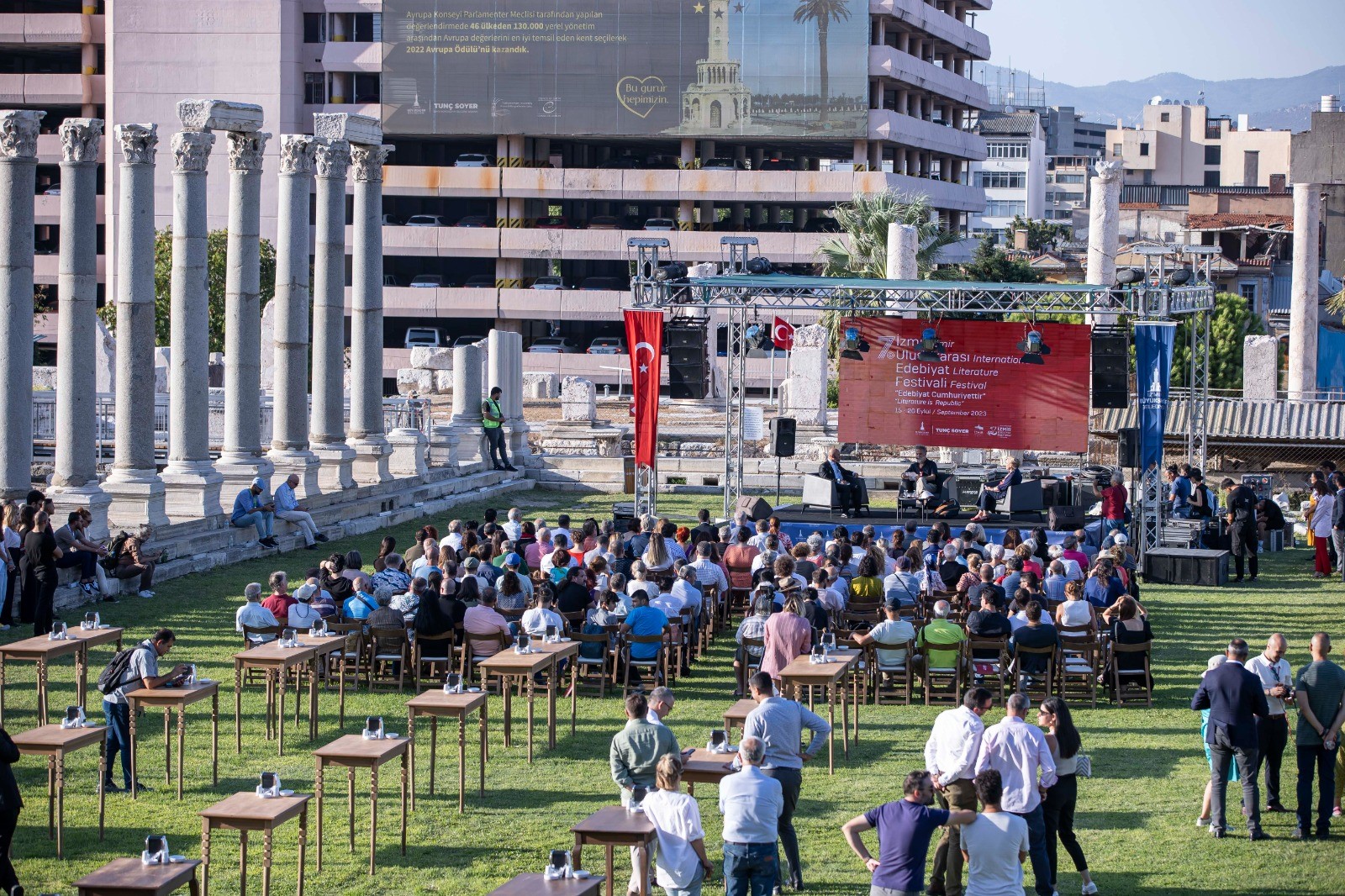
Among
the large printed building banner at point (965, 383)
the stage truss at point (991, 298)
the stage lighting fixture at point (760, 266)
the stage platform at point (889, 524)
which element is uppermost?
the stage lighting fixture at point (760, 266)

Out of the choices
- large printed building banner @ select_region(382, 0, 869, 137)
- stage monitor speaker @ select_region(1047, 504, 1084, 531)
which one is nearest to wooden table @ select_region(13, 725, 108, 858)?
stage monitor speaker @ select_region(1047, 504, 1084, 531)

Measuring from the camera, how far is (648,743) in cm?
1095

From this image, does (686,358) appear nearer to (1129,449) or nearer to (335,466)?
(335,466)

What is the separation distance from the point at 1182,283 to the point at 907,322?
487 cm

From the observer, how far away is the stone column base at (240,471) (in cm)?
2748

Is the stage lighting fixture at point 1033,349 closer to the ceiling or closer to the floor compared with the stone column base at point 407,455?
closer to the ceiling

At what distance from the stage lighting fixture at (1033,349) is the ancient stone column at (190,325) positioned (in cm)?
1324

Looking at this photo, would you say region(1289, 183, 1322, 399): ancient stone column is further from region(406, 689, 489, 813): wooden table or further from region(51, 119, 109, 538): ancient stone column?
region(406, 689, 489, 813): wooden table

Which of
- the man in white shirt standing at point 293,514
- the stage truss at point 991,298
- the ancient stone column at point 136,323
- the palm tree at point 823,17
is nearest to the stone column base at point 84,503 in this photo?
the ancient stone column at point 136,323

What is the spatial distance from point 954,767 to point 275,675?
23.0 ft

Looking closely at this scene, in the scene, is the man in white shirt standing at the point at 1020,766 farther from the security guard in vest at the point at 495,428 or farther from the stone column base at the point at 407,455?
the security guard in vest at the point at 495,428

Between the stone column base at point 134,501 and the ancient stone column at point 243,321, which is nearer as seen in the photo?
the stone column base at point 134,501

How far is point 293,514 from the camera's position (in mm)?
26703

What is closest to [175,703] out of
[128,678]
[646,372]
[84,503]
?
[128,678]
